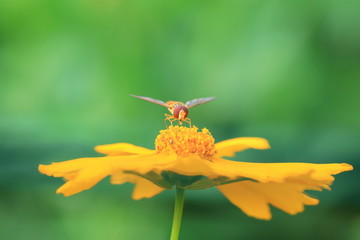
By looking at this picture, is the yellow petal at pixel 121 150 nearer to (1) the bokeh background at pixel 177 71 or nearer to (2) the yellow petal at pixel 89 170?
(2) the yellow petal at pixel 89 170

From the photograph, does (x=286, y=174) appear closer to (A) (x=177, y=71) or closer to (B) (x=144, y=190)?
(B) (x=144, y=190)

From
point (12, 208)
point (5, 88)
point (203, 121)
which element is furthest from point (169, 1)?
point (12, 208)

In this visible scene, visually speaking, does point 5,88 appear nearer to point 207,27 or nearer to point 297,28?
point 207,27

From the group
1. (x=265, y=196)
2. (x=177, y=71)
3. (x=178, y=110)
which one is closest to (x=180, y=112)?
(x=178, y=110)

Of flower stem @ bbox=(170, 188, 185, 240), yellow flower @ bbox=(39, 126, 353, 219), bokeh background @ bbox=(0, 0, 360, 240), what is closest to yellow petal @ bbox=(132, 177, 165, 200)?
yellow flower @ bbox=(39, 126, 353, 219)

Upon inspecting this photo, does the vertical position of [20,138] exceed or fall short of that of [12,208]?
it exceeds it

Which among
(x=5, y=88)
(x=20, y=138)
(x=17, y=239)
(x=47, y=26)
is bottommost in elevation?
(x=17, y=239)

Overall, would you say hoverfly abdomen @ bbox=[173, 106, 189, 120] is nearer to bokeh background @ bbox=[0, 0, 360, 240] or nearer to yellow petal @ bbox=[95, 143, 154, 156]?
yellow petal @ bbox=[95, 143, 154, 156]
